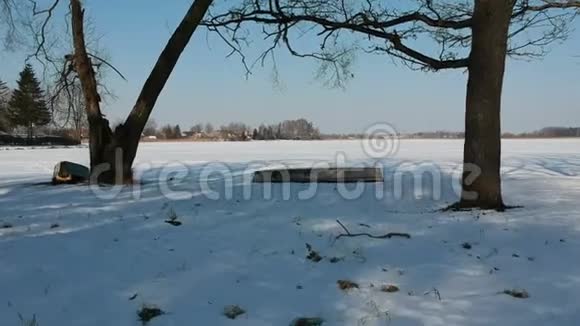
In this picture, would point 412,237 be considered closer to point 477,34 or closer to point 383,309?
point 383,309

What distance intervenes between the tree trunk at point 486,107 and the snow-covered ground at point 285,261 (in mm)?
489

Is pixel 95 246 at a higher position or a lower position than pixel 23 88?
lower

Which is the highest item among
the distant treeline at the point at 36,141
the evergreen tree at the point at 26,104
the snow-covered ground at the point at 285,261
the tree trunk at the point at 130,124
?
the evergreen tree at the point at 26,104

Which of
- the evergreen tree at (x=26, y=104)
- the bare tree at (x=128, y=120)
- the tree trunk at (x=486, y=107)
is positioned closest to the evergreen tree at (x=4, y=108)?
the evergreen tree at (x=26, y=104)

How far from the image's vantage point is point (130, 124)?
9.45m

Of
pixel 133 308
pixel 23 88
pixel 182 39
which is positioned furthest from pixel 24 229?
pixel 23 88

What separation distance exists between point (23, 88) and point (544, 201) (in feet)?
191

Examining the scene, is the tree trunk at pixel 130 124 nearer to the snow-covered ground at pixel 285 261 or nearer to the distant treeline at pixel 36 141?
the snow-covered ground at pixel 285 261

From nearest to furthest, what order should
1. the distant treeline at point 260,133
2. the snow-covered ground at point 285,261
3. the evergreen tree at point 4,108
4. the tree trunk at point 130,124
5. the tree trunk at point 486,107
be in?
the snow-covered ground at point 285,261
the tree trunk at point 486,107
the tree trunk at point 130,124
the evergreen tree at point 4,108
the distant treeline at point 260,133

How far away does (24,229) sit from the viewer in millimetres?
5605

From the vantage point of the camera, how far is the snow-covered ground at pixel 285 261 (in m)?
3.50

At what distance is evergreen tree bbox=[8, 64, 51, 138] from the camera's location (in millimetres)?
53938

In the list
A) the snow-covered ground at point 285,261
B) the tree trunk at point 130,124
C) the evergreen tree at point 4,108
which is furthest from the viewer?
the evergreen tree at point 4,108

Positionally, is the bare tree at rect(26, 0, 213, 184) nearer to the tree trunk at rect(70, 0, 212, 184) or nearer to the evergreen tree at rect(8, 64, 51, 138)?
the tree trunk at rect(70, 0, 212, 184)
